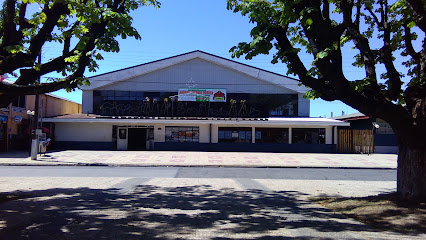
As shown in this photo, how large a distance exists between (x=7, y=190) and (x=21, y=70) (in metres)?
3.68

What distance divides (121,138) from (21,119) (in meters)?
7.32

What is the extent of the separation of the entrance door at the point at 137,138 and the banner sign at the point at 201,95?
4.30m

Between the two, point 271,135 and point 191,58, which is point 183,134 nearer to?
point 191,58

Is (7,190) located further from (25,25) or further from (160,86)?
(160,86)

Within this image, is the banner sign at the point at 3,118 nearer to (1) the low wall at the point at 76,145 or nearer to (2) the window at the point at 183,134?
(1) the low wall at the point at 76,145

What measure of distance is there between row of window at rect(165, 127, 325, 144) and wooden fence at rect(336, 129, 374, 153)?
155cm

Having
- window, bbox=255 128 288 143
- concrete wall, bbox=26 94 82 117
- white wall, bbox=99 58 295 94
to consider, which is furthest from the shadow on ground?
white wall, bbox=99 58 295 94

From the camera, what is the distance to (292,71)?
25.0ft

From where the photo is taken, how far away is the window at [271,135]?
86.4 feet

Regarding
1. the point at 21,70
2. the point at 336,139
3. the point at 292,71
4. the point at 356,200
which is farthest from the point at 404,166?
the point at 336,139

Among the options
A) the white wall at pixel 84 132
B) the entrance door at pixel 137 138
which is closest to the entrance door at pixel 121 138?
the entrance door at pixel 137 138

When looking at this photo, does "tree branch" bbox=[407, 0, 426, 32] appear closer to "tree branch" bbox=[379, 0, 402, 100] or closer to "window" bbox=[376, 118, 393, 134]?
"tree branch" bbox=[379, 0, 402, 100]

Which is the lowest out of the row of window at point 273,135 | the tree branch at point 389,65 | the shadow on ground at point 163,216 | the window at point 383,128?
the shadow on ground at point 163,216

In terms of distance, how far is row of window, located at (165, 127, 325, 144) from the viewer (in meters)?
26.3
